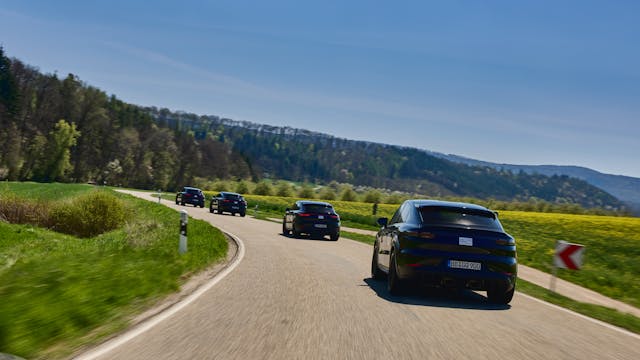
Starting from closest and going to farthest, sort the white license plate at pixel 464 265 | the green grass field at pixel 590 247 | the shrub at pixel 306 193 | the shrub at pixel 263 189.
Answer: the white license plate at pixel 464 265 → the green grass field at pixel 590 247 → the shrub at pixel 306 193 → the shrub at pixel 263 189

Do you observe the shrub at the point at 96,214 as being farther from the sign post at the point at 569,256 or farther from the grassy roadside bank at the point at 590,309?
the sign post at the point at 569,256

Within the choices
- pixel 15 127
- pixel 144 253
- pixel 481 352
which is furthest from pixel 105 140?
pixel 481 352

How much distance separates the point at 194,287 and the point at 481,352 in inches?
212

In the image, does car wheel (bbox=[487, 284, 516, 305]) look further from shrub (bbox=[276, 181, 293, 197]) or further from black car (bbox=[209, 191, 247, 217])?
shrub (bbox=[276, 181, 293, 197])

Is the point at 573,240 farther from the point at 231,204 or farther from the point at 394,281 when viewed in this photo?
the point at 394,281

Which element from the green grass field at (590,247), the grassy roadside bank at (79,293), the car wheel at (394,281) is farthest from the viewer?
the green grass field at (590,247)

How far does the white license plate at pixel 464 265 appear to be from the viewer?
33.1 ft

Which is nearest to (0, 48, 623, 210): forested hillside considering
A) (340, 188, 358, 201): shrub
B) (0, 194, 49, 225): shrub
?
(340, 188, 358, 201): shrub

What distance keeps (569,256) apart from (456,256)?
4648 mm

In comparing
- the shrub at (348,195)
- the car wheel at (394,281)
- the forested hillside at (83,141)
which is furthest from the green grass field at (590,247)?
the forested hillside at (83,141)

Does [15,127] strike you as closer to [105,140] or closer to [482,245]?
[105,140]

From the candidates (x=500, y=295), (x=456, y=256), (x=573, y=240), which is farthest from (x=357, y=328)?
(x=573, y=240)

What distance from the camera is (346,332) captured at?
7.13 m

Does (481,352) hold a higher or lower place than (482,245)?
lower
